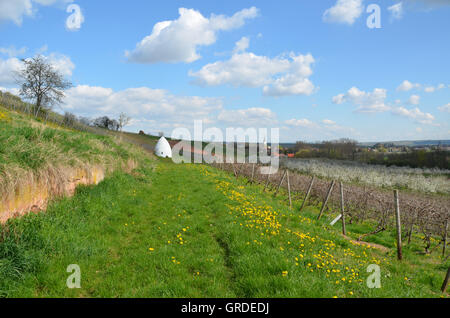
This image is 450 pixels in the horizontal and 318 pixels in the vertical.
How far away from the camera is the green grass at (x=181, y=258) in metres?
4.19

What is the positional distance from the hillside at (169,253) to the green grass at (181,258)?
22mm

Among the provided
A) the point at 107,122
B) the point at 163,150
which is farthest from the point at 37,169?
the point at 107,122

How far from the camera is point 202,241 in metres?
6.53

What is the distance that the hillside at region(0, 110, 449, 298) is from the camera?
13.8ft

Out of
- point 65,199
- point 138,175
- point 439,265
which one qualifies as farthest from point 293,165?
point 65,199

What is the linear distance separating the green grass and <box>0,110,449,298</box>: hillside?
2cm

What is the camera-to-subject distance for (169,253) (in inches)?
219

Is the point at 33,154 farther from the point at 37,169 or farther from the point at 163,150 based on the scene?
the point at 163,150

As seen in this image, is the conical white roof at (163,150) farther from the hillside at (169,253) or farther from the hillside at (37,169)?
the hillside at (169,253)

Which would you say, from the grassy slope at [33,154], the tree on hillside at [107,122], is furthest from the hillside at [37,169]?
the tree on hillside at [107,122]

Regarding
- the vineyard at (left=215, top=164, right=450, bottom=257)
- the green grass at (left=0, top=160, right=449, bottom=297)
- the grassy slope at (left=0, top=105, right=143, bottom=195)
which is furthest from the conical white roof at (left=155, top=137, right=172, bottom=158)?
the green grass at (left=0, top=160, right=449, bottom=297)

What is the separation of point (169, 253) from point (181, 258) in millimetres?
382

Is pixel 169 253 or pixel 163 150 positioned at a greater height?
pixel 163 150
